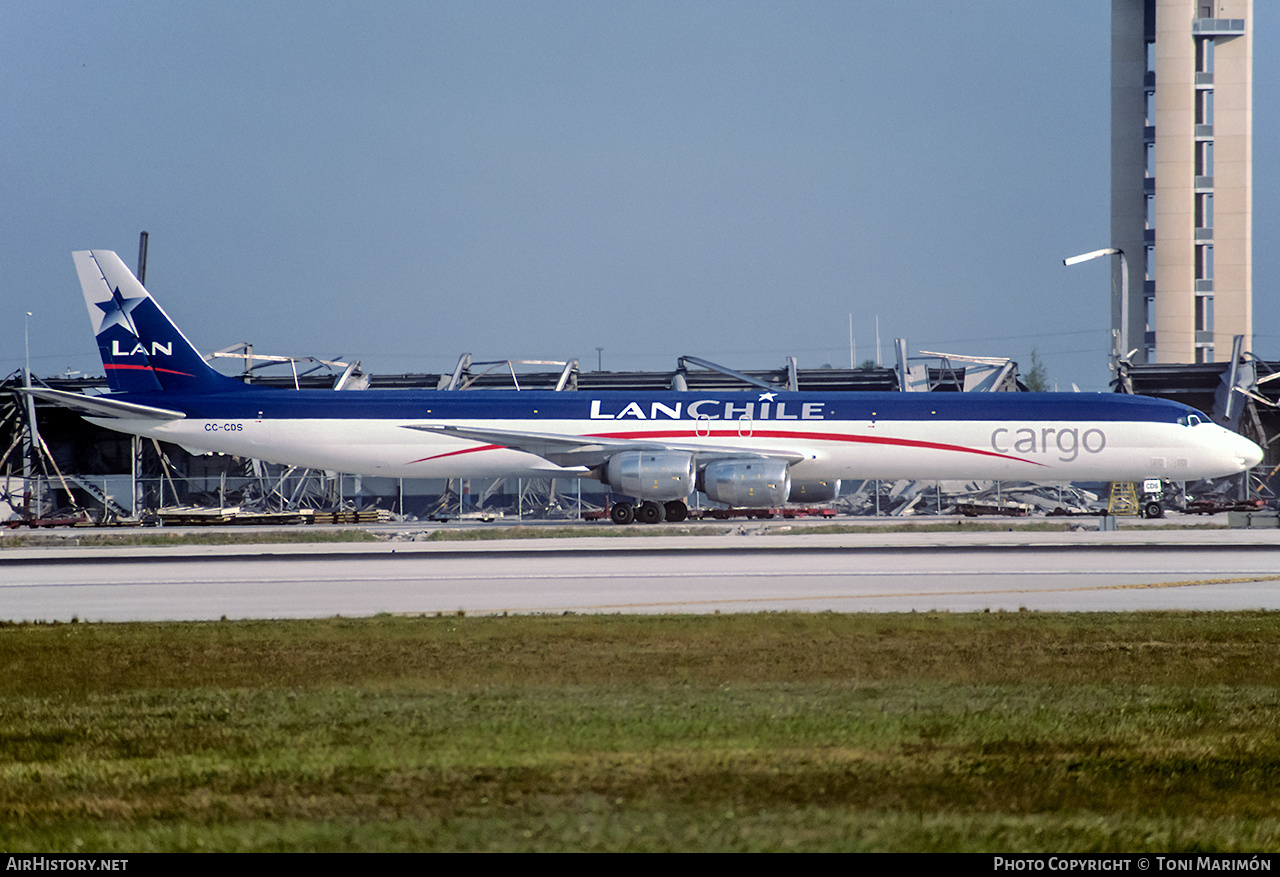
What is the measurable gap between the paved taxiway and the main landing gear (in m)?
7.63

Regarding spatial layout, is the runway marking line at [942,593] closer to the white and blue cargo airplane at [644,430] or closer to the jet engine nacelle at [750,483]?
the jet engine nacelle at [750,483]

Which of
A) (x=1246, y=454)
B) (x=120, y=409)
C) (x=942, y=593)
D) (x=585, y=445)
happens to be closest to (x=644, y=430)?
(x=585, y=445)

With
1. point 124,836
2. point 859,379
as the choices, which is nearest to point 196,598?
point 124,836

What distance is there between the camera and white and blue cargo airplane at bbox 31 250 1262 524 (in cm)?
3691

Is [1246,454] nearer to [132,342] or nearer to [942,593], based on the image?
[942,593]

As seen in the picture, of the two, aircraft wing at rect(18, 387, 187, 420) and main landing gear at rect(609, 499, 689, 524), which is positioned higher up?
aircraft wing at rect(18, 387, 187, 420)

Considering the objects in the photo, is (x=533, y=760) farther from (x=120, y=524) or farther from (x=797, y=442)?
(x=120, y=524)

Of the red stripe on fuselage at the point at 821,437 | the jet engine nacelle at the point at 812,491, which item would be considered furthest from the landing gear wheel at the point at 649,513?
the jet engine nacelle at the point at 812,491

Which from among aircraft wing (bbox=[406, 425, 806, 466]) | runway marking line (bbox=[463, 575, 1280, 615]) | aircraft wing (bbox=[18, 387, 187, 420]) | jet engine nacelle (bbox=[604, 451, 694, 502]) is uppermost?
aircraft wing (bbox=[18, 387, 187, 420])

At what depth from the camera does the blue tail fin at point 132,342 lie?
128ft

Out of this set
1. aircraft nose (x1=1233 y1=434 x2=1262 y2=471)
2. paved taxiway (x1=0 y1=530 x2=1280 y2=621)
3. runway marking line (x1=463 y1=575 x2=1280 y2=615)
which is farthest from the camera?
aircraft nose (x1=1233 y1=434 x2=1262 y2=471)

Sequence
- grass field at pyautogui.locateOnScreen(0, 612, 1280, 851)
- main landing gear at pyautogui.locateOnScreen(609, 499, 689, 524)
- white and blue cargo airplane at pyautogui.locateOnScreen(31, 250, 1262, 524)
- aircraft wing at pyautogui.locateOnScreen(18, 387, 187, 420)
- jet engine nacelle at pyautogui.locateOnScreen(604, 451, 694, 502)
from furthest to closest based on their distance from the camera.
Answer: main landing gear at pyautogui.locateOnScreen(609, 499, 689, 524), aircraft wing at pyautogui.locateOnScreen(18, 387, 187, 420), white and blue cargo airplane at pyautogui.locateOnScreen(31, 250, 1262, 524), jet engine nacelle at pyautogui.locateOnScreen(604, 451, 694, 502), grass field at pyautogui.locateOnScreen(0, 612, 1280, 851)

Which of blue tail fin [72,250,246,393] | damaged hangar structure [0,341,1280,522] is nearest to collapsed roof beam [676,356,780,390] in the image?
damaged hangar structure [0,341,1280,522]

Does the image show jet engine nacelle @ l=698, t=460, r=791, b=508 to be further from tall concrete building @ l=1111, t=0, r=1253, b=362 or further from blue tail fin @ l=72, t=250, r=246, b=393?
tall concrete building @ l=1111, t=0, r=1253, b=362
